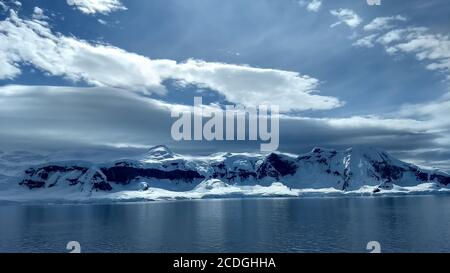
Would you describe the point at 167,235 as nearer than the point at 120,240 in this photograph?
No

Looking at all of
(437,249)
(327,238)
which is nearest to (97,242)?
(327,238)

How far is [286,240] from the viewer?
394ft

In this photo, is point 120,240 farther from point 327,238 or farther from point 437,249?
point 437,249

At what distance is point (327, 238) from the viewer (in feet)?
401

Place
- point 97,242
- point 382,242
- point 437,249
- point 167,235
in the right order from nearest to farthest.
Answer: point 437,249
point 382,242
point 97,242
point 167,235
